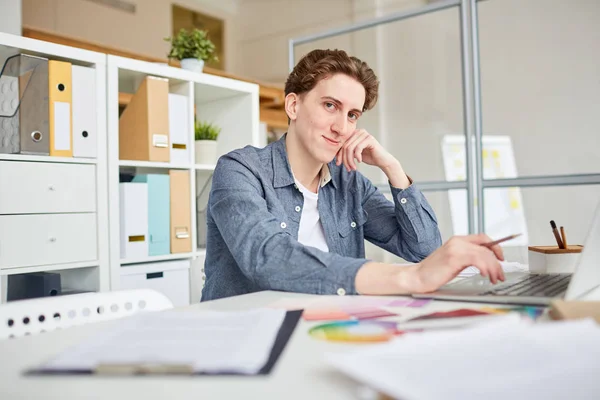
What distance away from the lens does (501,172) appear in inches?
98.2

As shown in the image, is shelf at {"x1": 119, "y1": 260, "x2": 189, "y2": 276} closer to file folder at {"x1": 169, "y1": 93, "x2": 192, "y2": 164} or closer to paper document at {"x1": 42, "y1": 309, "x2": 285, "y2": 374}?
file folder at {"x1": 169, "y1": 93, "x2": 192, "y2": 164}

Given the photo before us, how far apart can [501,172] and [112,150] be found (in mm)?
1661

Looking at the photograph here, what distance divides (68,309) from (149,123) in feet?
4.85

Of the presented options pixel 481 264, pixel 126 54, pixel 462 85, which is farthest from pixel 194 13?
pixel 481 264

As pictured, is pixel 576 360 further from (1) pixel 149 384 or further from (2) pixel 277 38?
(2) pixel 277 38

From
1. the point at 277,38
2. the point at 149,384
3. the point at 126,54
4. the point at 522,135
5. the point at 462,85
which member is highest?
the point at 277,38

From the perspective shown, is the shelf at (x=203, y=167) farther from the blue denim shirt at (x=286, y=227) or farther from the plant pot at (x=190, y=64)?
the blue denim shirt at (x=286, y=227)

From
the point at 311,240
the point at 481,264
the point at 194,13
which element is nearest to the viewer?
the point at 481,264

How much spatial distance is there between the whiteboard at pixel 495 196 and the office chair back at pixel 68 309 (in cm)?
177

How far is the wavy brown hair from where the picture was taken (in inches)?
58.8

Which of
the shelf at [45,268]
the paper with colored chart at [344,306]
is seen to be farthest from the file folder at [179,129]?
A: the paper with colored chart at [344,306]

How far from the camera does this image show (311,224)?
4.93 ft

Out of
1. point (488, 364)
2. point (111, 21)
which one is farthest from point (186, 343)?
point (111, 21)

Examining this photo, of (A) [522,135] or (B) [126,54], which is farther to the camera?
(B) [126,54]
